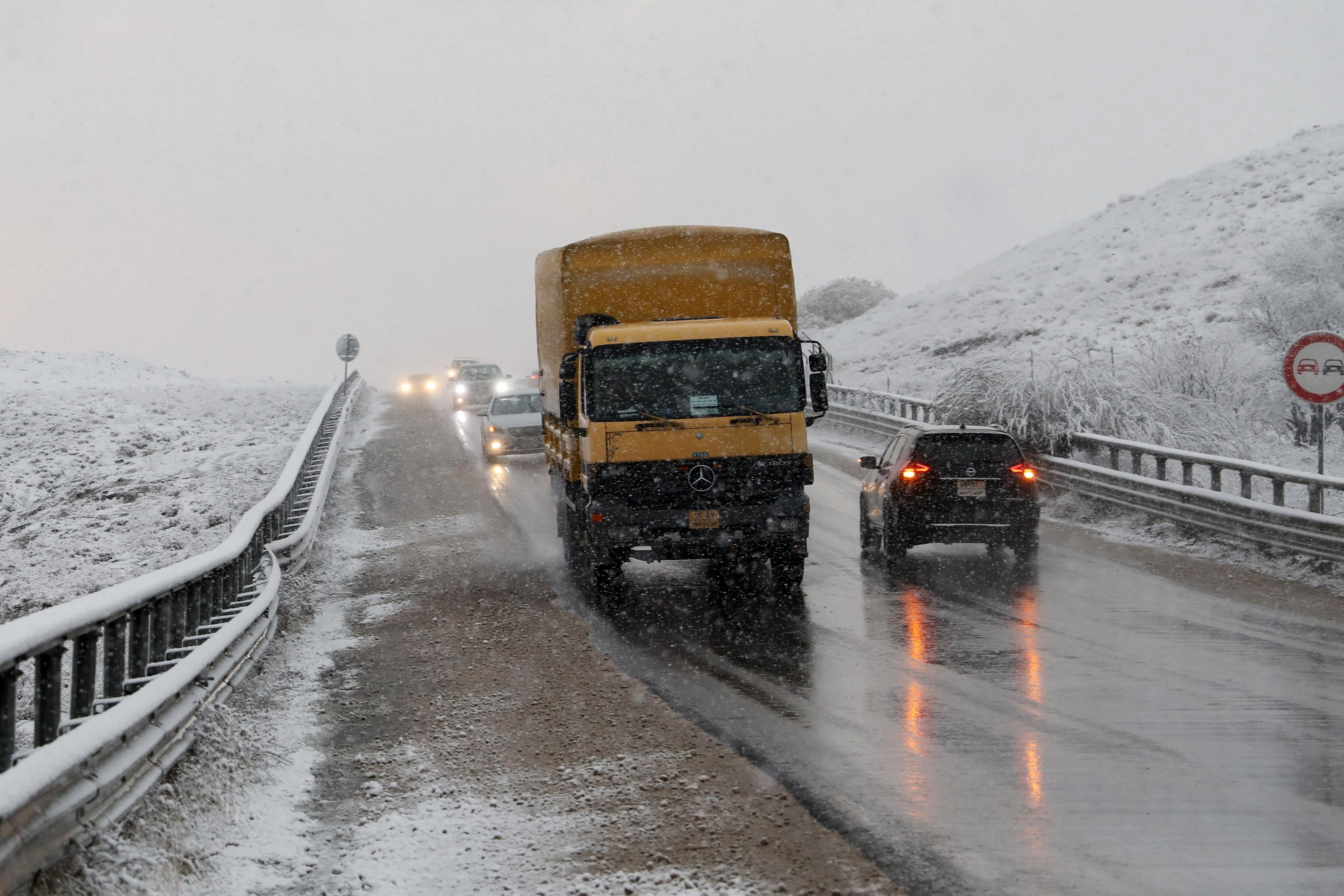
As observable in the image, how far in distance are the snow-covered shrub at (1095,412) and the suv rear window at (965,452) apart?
22.7 feet

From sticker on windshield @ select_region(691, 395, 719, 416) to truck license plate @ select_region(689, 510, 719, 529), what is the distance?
93 centimetres

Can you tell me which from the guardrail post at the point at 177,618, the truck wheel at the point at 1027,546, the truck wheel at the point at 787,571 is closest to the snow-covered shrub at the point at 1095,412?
the truck wheel at the point at 1027,546

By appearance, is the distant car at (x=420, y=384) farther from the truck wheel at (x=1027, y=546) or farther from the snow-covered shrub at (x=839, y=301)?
the truck wheel at (x=1027, y=546)

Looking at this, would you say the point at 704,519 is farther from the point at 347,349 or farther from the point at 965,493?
the point at 347,349

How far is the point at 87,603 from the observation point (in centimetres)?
541

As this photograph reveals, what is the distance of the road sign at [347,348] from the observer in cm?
3891

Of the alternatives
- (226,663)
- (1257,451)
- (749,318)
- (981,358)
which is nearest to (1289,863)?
(226,663)

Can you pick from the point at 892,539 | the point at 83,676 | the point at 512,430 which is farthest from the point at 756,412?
the point at 512,430

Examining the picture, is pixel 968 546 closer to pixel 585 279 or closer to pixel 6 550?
pixel 585 279

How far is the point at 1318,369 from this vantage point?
1430 cm

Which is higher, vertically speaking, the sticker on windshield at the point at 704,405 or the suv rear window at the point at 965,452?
the sticker on windshield at the point at 704,405

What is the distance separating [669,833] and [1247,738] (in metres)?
3.52

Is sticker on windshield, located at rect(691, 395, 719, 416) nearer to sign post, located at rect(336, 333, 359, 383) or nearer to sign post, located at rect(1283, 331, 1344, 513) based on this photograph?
sign post, located at rect(1283, 331, 1344, 513)

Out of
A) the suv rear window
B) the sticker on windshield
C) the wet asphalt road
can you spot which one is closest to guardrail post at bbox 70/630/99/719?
the wet asphalt road
